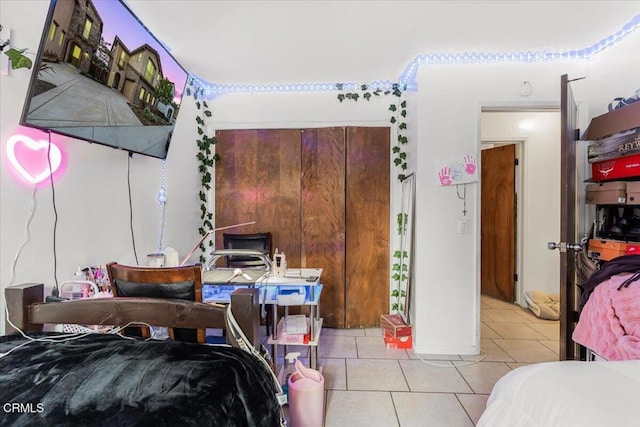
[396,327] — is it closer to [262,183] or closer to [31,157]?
[262,183]

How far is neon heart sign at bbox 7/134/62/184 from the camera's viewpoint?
56.1 inches

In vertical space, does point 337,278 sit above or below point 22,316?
below

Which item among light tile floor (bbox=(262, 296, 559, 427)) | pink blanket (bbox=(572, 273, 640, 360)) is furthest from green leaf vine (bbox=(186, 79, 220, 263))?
pink blanket (bbox=(572, 273, 640, 360))

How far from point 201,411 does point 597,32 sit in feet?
11.2

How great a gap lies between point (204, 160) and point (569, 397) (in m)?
3.40

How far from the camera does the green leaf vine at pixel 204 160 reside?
11.0 feet

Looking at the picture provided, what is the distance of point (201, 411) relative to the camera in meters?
0.82

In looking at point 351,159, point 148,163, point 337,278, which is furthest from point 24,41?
point 337,278

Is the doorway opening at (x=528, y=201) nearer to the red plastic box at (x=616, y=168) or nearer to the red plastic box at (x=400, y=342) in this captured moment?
the red plastic box at (x=400, y=342)

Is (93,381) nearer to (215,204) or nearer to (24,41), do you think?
(24,41)

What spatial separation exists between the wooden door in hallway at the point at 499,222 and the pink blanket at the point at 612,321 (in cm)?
255

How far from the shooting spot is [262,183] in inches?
134

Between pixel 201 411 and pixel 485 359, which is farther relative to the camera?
pixel 485 359

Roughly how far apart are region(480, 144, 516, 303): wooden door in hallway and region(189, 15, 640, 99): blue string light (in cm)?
167
